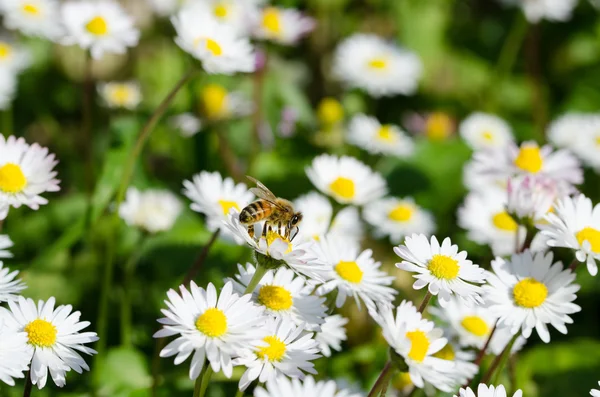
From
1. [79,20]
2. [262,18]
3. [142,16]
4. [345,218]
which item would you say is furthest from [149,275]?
[142,16]

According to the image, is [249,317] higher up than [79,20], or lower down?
lower down

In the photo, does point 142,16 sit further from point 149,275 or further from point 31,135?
point 149,275

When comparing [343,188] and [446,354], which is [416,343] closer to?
[446,354]

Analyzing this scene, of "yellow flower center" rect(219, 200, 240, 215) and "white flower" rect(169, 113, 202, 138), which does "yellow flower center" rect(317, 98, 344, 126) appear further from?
"yellow flower center" rect(219, 200, 240, 215)

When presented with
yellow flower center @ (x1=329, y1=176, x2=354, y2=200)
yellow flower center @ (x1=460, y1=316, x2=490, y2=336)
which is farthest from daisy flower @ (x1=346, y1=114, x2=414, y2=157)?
yellow flower center @ (x1=460, y1=316, x2=490, y2=336)

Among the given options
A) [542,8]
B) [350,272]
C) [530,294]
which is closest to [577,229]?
[530,294]

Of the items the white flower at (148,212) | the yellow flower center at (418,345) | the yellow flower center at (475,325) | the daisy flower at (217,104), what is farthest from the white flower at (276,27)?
the yellow flower center at (418,345)
